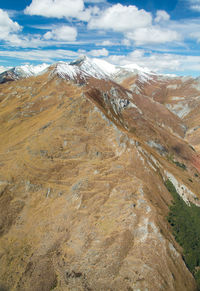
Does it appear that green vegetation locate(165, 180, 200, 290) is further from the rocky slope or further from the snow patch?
the rocky slope

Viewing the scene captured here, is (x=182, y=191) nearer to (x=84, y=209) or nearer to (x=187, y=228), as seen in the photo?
(x=187, y=228)

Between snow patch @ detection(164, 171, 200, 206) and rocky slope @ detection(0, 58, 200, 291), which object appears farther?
snow patch @ detection(164, 171, 200, 206)

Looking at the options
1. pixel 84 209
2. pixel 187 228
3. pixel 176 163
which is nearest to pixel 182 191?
pixel 187 228

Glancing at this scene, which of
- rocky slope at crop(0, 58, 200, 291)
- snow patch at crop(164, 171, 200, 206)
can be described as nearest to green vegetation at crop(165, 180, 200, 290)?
A: snow patch at crop(164, 171, 200, 206)

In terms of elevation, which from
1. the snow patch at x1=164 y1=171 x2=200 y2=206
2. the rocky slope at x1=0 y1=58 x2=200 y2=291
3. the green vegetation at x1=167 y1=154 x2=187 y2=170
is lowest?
the green vegetation at x1=167 y1=154 x2=187 y2=170

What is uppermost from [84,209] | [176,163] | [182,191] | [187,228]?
[84,209]

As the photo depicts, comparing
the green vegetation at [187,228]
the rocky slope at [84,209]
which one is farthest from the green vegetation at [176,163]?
the green vegetation at [187,228]

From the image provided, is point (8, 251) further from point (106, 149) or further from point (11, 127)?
point (11, 127)

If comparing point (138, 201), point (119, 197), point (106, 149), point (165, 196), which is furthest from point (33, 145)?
point (165, 196)

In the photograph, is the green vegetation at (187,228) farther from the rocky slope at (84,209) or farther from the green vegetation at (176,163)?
the green vegetation at (176,163)
